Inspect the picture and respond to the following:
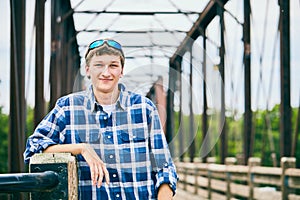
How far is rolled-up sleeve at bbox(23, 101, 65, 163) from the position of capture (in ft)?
8.73

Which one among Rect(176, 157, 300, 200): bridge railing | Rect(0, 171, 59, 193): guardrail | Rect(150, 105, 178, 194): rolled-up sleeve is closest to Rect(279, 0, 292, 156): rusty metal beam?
Rect(176, 157, 300, 200): bridge railing

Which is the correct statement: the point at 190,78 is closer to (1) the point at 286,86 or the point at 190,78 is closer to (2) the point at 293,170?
(1) the point at 286,86

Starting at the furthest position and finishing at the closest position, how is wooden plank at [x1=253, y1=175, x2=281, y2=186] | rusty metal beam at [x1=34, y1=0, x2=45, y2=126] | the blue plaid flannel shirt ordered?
1. rusty metal beam at [x1=34, y1=0, x2=45, y2=126]
2. wooden plank at [x1=253, y1=175, x2=281, y2=186]
3. the blue plaid flannel shirt

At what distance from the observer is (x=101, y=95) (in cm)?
280

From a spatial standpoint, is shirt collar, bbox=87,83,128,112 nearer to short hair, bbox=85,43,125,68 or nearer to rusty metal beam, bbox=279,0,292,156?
short hair, bbox=85,43,125,68

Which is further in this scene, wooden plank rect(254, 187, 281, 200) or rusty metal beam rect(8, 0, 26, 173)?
wooden plank rect(254, 187, 281, 200)

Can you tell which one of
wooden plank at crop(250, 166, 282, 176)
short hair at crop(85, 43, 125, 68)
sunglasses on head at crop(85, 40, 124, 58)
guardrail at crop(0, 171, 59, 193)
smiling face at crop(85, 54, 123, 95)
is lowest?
wooden plank at crop(250, 166, 282, 176)

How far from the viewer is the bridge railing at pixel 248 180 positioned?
334 inches

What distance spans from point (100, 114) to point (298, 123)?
6978mm

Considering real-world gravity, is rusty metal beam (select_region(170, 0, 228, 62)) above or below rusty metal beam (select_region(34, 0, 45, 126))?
above

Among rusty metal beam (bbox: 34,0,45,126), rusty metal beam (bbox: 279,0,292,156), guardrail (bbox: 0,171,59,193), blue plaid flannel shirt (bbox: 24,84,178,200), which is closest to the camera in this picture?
guardrail (bbox: 0,171,59,193)

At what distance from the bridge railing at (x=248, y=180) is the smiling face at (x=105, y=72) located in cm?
562

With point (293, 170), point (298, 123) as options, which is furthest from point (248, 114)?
point (293, 170)

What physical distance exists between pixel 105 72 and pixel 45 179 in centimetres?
82
